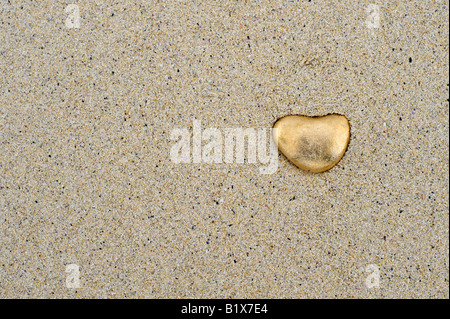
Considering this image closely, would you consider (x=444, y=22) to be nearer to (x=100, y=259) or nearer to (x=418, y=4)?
(x=418, y=4)

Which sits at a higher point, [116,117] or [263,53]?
[263,53]

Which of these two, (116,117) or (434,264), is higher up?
(116,117)
